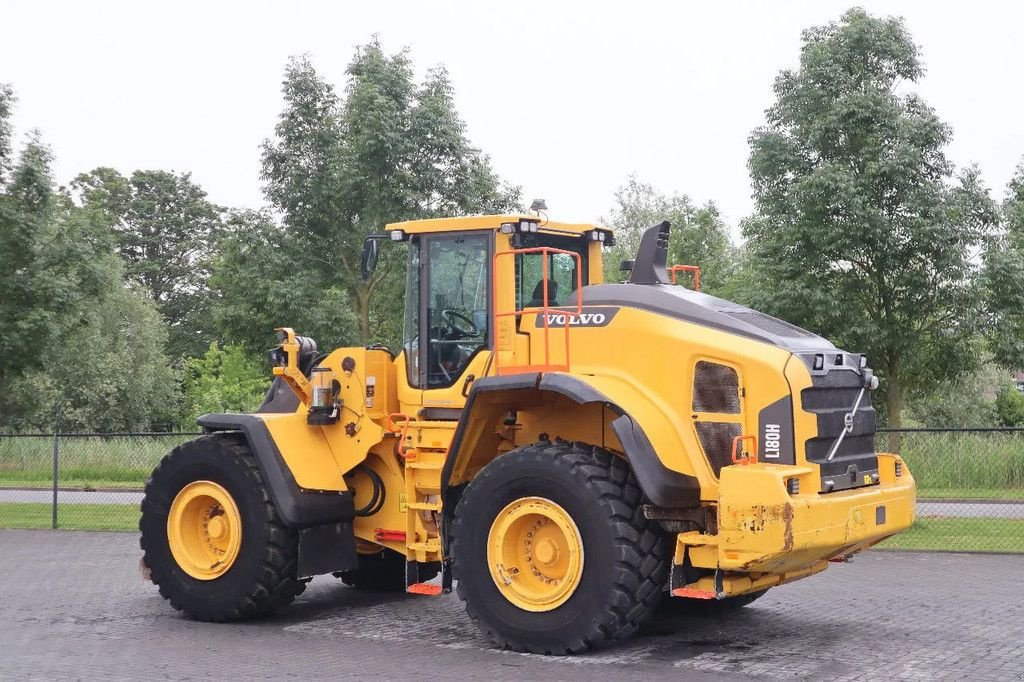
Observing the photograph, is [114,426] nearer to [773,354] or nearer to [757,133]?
[757,133]

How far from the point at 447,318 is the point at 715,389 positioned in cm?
258

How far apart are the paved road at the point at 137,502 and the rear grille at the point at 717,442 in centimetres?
1008

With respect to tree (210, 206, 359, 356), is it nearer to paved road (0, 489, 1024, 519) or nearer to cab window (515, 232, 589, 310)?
paved road (0, 489, 1024, 519)

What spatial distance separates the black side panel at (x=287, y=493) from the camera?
10242 mm

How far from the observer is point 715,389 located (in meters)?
8.85

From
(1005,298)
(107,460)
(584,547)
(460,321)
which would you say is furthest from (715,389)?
(107,460)

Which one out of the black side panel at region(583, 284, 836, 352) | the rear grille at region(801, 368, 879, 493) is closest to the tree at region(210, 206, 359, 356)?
the black side panel at region(583, 284, 836, 352)

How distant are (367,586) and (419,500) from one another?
242 centimetres

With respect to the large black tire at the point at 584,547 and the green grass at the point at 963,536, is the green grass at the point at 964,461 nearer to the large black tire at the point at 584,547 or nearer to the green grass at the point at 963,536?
the green grass at the point at 963,536

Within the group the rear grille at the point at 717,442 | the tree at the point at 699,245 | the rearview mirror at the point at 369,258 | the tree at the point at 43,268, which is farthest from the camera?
the tree at the point at 699,245

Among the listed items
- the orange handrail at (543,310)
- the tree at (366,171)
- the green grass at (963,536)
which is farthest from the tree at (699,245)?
the orange handrail at (543,310)

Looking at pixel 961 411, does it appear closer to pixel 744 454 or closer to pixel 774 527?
pixel 744 454

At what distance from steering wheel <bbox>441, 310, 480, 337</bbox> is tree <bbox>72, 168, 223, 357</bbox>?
54813mm

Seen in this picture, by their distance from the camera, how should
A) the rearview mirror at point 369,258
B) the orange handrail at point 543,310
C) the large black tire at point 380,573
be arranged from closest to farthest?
1. the orange handrail at point 543,310
2. the rearview mirror at point 369,258
3. the large black tire at point 380,573
